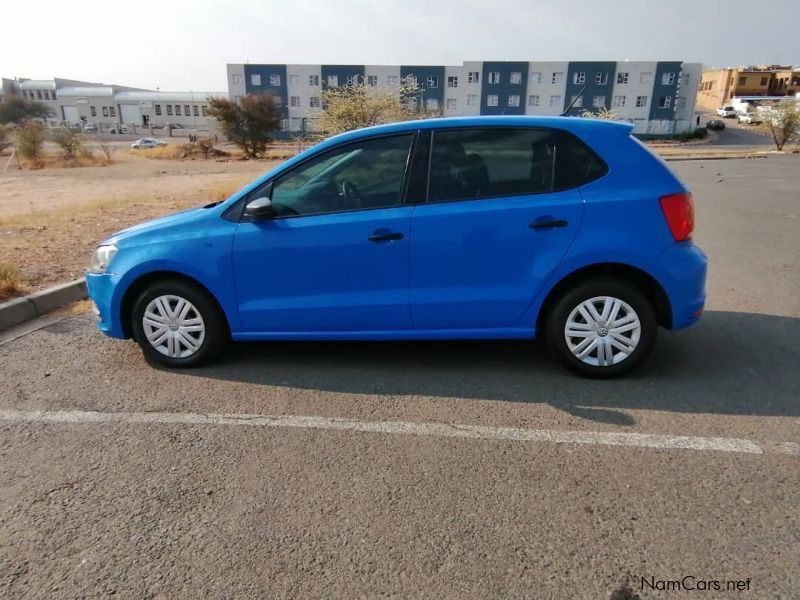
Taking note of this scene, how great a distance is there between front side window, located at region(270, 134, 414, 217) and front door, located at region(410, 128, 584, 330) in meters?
0.26

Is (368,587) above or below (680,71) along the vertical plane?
below

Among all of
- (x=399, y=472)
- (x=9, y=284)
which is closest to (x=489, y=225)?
(x=399, y=472)

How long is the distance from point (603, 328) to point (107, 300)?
11.8 ft

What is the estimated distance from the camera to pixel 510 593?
217 cm

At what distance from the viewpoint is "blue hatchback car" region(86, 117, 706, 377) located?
3.82m

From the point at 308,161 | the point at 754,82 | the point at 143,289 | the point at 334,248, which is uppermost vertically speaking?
the point at 754,82

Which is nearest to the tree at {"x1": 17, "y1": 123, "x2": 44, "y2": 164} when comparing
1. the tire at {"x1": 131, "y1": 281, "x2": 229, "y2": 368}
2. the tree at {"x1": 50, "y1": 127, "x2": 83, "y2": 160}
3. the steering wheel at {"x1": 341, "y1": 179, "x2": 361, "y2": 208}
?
the tree at {"x1": 50, "y1": 127, "x2": 83, "y2": 160}

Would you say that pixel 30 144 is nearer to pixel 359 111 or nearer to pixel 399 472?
pixel 359 111

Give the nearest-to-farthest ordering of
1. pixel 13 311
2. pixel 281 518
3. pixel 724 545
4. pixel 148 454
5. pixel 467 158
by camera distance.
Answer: pixel 724 545
pixel 281 518
pixel 148 454
pixel 467 158
pixel 13 311

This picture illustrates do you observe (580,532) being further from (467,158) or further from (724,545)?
(467,158)

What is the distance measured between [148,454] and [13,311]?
3326mm

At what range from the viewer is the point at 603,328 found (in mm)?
3920

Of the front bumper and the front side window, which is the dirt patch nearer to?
the front bumper

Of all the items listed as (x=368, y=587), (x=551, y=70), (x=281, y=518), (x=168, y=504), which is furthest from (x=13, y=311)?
(x=551, y=70)
